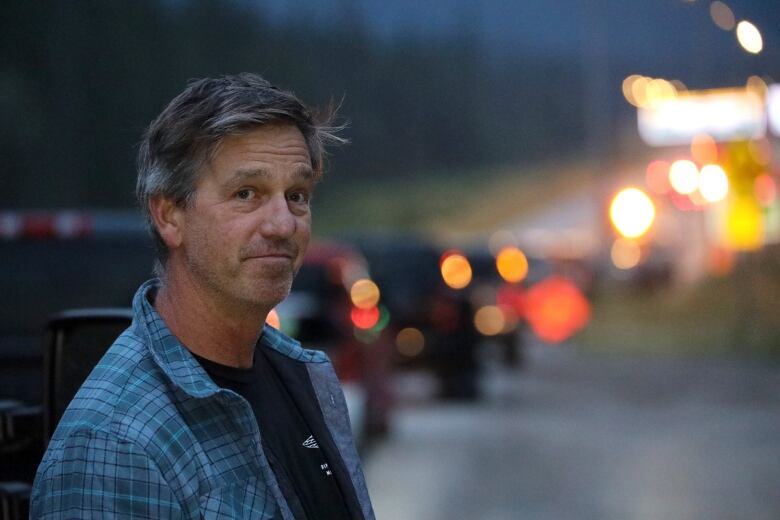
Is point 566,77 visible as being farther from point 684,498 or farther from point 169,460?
point 169,460

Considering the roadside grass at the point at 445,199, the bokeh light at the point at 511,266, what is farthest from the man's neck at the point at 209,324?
the roadside grass at the point at 445,199

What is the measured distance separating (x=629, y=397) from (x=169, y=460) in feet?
51.5

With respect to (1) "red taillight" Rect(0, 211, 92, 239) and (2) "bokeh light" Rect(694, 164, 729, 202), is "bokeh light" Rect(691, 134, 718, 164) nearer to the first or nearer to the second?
A: (2) "bokeh light" Rect(694, 164, 729, 202)

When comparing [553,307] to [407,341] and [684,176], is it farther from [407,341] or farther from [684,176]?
[684,176]

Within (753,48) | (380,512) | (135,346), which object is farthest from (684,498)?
(135,346)

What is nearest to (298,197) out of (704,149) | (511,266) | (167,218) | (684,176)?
(167,218)

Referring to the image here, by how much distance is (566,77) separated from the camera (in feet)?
199

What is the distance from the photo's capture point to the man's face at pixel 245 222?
259cm

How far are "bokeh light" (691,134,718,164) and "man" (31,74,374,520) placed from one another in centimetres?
3031

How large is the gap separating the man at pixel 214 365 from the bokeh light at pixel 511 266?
19.0 m

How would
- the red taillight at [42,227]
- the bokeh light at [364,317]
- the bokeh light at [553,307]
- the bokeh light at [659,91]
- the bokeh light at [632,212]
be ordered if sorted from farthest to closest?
the bokeh light at [632,212] < the bokeh light at [659,91] < the bokeh light at [553,307] < the bokeh light at [364,317] < the red taillight at [42,227]

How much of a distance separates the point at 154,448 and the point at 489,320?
17.1 meters

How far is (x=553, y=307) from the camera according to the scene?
24297 mm

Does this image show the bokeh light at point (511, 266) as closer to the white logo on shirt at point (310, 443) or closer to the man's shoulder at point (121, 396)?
the white logo on shirt at point (310, 443)
